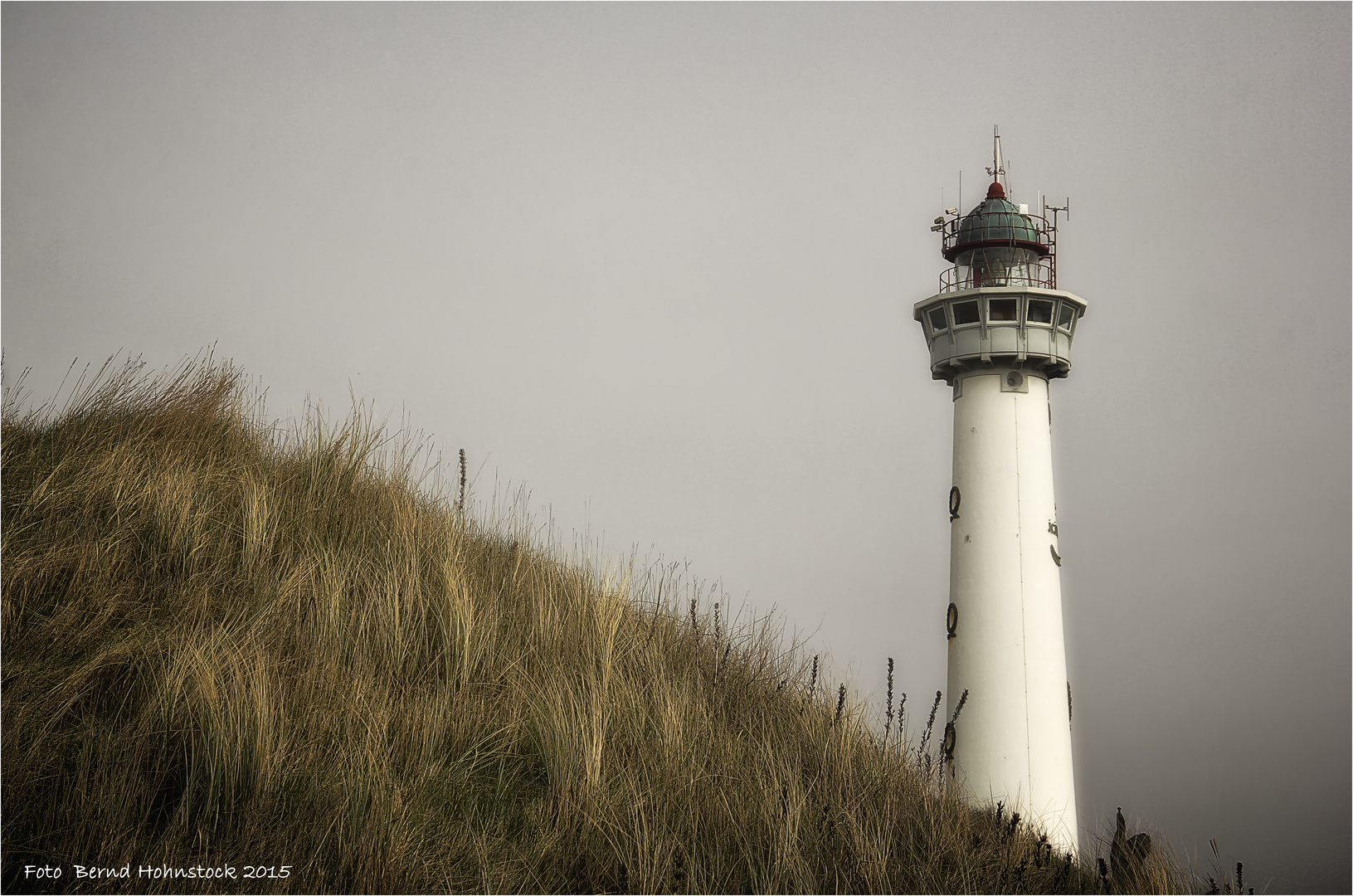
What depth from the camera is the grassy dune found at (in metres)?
3.29

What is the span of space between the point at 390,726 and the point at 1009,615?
377 inches

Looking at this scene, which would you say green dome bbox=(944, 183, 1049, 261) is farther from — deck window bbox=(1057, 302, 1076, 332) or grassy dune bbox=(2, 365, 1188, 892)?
grassy dune bbox=(2, 365, 1188, 892)

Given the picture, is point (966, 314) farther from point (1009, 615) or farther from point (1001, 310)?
point (1009, 615)

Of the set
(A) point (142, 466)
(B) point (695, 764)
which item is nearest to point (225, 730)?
(B) point (695, 764)

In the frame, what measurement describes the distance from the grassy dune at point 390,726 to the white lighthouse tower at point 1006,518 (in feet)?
22.8

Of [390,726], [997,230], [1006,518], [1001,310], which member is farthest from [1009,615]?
[390,726]

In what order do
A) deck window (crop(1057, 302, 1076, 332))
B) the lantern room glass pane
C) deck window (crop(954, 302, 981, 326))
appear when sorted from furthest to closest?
deck window (crop(1057, 302, 1076, 332))
deck window (crop(954, 302, 981, 326))
the lantern room glass pane

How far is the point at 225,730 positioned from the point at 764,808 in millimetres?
2135

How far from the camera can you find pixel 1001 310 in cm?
1295

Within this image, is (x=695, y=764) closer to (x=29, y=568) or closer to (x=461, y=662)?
(x=461, y=662)

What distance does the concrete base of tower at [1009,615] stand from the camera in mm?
11578

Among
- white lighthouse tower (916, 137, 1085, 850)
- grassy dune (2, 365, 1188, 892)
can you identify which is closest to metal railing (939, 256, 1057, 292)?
white lighthouse tower (916, 137, 1085, 850)

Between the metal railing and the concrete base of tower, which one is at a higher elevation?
the metal railing

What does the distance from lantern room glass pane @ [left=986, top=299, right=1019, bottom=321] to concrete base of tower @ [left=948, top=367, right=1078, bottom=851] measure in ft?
2.37
